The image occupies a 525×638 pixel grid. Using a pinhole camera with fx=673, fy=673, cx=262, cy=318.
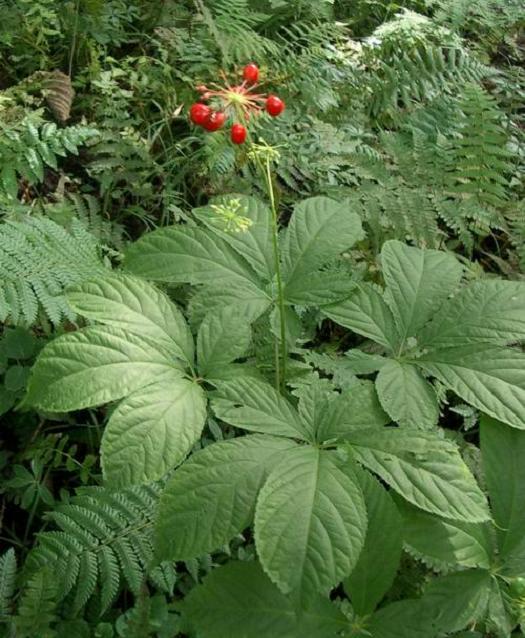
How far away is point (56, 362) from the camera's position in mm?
1148

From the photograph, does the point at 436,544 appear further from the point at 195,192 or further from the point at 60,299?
the point at 195,192

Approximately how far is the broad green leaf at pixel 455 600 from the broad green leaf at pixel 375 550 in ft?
0.35

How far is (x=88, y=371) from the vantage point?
3.75ft

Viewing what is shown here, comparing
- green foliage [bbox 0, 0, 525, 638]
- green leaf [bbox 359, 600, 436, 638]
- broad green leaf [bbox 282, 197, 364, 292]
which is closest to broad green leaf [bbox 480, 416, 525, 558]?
green foliage [bbox 0, 0, 525, 638]

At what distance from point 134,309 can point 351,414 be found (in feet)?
1.51

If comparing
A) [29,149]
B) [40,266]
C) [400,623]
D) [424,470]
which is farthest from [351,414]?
[29,149]

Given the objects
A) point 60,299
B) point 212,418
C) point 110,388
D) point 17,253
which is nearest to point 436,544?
point 110,388

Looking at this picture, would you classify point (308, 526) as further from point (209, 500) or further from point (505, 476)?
point (505, 476)

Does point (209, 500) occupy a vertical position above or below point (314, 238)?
below

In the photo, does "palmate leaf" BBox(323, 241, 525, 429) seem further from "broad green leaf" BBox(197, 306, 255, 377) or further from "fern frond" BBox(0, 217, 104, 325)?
"fern frond" BBox(0, 217, 104, 325)

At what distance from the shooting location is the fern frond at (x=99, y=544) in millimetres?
1565

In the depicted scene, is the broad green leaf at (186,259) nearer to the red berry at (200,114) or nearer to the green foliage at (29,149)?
the red berry at (200,114)

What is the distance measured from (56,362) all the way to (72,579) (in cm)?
68

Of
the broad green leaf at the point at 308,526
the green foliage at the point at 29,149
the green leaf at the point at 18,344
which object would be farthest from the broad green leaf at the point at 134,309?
the green foliage at the point at 29,149
